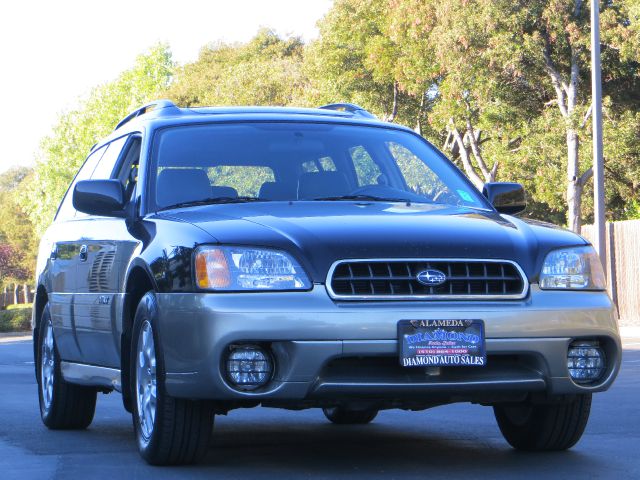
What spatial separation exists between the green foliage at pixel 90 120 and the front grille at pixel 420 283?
7736cm

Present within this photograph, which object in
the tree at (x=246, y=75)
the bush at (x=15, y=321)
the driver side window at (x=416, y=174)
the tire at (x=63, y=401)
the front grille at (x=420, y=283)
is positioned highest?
the tree at (x=246, y=75)

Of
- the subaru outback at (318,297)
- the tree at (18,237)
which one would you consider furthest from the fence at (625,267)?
the tree at (18,237)

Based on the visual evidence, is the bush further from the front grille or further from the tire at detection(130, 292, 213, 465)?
the front grille

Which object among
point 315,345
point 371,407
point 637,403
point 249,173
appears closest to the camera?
point 315,345

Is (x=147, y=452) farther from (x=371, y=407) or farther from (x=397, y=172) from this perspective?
(x=397, y=172)

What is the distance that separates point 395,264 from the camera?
6.59m

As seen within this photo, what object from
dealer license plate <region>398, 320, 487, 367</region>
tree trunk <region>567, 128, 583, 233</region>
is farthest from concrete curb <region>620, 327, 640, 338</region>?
dealer license plate <region>398, 320, 487, 367</region>

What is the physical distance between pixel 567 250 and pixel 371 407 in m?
1.20

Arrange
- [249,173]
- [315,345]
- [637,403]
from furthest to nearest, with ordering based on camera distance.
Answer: [637,403], [249,173], [315,345]

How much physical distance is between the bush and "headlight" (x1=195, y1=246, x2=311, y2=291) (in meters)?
36.8

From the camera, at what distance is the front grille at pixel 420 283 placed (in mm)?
6504

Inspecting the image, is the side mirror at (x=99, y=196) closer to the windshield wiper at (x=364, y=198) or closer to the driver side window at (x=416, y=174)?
the windshield wiper at (x=364, y=198)

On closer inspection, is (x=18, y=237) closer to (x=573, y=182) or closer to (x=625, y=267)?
(x=573, y=182)

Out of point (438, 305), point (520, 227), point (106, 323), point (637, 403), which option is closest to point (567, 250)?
point (520, 227)
